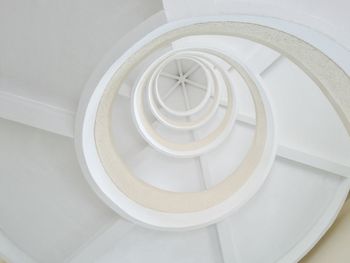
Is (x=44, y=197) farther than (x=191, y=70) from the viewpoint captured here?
No

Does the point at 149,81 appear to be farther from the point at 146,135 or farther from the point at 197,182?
the point at 197,182

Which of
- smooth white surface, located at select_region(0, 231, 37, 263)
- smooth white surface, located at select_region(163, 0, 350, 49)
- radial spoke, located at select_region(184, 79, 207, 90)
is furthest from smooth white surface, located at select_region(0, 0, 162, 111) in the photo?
radial spoke, located at select_region(184, 79, 207, 90)

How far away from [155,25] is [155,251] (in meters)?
3.62

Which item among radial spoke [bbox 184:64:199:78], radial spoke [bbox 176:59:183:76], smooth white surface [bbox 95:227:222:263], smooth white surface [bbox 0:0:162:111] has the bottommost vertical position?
smooth white surface [bbox 95:227:222:263]

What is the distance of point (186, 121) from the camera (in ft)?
23.1

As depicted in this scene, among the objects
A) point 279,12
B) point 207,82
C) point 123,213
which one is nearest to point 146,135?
point 123,213

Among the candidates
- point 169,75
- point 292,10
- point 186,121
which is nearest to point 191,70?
point 169,75

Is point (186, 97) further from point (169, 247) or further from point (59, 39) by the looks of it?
point (59, 39)

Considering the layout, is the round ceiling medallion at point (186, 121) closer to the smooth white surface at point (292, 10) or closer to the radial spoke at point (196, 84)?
the radial spoke at point (196, 84)

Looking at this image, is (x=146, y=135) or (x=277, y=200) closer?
(x=277, y=200)

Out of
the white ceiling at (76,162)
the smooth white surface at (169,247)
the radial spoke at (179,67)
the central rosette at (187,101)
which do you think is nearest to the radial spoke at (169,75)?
the central rosette at (187,101)

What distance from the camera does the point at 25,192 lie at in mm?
4625

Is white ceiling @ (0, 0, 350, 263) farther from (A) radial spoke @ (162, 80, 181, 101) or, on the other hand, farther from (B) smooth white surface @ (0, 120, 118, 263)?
(A) radial spoke @ (162, 80, 181, 101)

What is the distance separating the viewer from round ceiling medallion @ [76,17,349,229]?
3.28 meters
